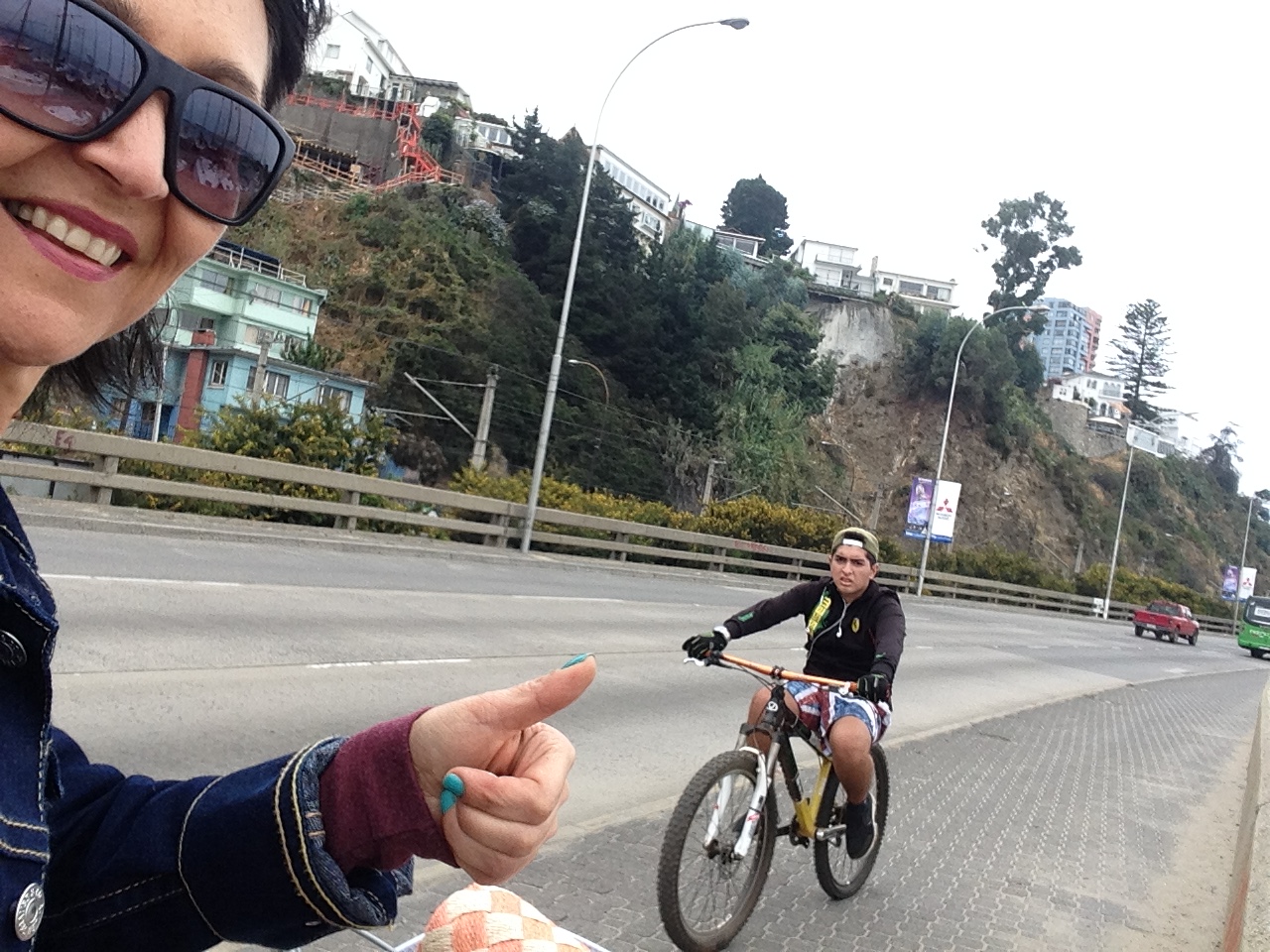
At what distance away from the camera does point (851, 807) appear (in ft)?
17.5

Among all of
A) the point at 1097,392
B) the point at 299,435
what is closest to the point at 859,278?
the point at 1097,392

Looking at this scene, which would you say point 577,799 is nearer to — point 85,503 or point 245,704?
point 245,704

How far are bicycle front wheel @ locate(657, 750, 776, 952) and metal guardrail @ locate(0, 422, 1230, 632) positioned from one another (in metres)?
2.84

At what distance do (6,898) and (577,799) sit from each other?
5.31 m

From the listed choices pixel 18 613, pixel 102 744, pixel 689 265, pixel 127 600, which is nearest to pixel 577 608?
pixel 127 600

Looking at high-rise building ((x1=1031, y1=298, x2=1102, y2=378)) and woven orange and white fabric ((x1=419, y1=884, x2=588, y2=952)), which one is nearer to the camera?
woven orange and white fabric ((x1=419, y1=884, x2=588, y2=952))

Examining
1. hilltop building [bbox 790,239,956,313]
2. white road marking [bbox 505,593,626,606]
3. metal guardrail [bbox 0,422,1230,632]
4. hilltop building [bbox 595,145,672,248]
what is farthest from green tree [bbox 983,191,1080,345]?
white road marking [bbox 505,593,626,606]

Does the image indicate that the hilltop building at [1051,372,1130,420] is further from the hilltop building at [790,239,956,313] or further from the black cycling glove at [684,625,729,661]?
the black cycling glove at [684,625,729,661]

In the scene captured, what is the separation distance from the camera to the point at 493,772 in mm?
1280

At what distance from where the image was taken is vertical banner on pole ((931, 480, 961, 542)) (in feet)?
134

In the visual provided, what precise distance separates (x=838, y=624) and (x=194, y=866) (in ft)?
15.2

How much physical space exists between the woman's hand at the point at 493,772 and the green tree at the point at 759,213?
99.7 meters

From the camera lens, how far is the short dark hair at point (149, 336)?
152cm

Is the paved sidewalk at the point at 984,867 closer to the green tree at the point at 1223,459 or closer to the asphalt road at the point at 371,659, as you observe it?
the asphalt road at the point at 371,659
